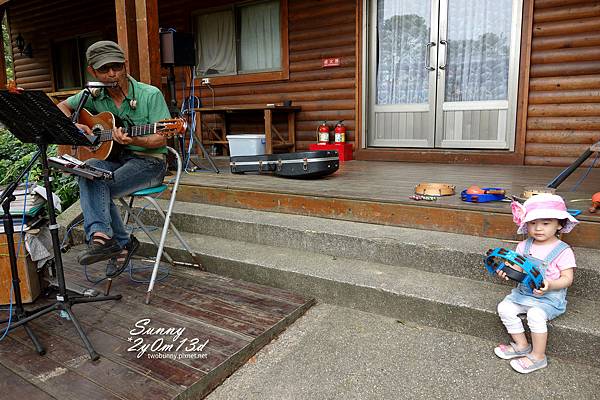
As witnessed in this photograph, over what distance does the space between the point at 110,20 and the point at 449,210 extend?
6852 mm

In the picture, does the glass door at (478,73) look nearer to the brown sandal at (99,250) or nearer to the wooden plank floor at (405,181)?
the wooden plank floor at (405,181)

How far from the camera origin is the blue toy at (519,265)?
1.68 meters

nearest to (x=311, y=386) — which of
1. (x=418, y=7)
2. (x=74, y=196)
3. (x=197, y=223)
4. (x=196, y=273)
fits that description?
(x=196, y=273)

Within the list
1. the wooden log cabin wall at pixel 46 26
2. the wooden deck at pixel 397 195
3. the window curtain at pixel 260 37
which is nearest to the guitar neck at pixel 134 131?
the wooden deck at pixel 397 195

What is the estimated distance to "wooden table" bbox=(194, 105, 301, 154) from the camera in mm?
5176

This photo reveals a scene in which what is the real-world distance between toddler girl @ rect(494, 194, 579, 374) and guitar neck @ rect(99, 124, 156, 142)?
1755 mm

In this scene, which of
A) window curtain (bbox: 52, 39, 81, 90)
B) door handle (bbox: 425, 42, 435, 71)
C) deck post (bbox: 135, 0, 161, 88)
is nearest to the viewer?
deck post (bbox: 135, 0, 161, 88)

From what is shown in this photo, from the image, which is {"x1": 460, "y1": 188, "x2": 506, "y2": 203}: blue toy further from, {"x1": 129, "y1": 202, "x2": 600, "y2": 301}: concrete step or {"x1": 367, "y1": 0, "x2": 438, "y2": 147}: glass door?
{"x1": 367, "y1": 0, "x2": 438, "y2": 147}: glass door

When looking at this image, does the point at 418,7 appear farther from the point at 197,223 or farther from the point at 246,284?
the point at 246,284

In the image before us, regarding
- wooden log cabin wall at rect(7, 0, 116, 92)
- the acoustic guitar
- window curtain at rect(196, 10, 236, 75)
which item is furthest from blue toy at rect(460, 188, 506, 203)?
wooden log cabin wall at rect(7, 0, 116, 92)

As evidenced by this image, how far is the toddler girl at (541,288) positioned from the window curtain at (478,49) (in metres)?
3.17

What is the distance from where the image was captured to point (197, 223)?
319 cm

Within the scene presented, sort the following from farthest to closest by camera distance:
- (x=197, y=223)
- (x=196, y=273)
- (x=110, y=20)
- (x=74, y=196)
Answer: (x=110, y=20) → (x=74, y=196) → (x=197, y=223) → (x=196, y=273)

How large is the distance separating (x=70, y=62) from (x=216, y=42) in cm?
343
